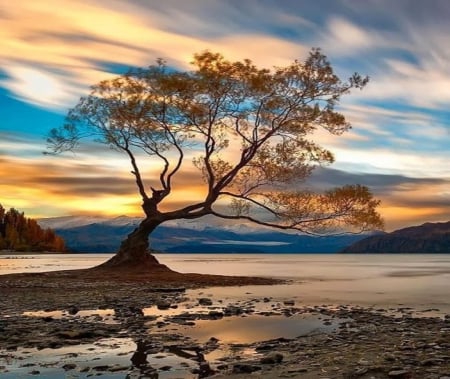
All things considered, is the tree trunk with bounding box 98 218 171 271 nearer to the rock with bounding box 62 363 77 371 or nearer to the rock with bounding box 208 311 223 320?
the rock with bounding box 208 311 223 320

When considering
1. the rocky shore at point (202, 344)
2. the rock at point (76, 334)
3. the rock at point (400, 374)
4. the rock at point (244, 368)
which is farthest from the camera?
the rock at point (76, 334)

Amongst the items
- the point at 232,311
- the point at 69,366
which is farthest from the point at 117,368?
the point at 232,311

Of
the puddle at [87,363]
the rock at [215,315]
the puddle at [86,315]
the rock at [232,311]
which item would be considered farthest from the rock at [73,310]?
the puddle at [87,363]

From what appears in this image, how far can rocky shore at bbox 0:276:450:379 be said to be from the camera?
11.5 m

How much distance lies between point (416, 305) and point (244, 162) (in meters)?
21.7

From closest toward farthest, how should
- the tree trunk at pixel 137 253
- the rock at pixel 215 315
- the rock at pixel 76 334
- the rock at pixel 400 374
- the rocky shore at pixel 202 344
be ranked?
the rock at pixel 400 374 < the rocky shore at pixel 202 344 < the rock at pixel 76 334 < the rock at pixel 215 315 < the tree trunk at pixel 137 253

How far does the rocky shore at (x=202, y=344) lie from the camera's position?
11469 millimetres

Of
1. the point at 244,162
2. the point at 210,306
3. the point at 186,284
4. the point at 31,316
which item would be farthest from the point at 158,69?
the point at 31,316

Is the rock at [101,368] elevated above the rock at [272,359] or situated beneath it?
situated beneath

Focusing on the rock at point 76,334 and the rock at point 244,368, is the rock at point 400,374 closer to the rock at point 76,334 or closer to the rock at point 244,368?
the rock at point 244,368

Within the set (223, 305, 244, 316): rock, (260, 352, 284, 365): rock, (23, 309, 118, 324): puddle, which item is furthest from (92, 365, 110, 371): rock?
(223, 305, 244, 316): rock

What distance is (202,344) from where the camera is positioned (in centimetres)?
1466

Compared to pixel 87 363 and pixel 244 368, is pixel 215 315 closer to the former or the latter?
pixel 87 363

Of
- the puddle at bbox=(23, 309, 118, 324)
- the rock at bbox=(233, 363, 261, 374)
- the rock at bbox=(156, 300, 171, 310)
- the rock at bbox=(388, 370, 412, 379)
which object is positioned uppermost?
the rock at bbox=(388, 370, 412, 379)
